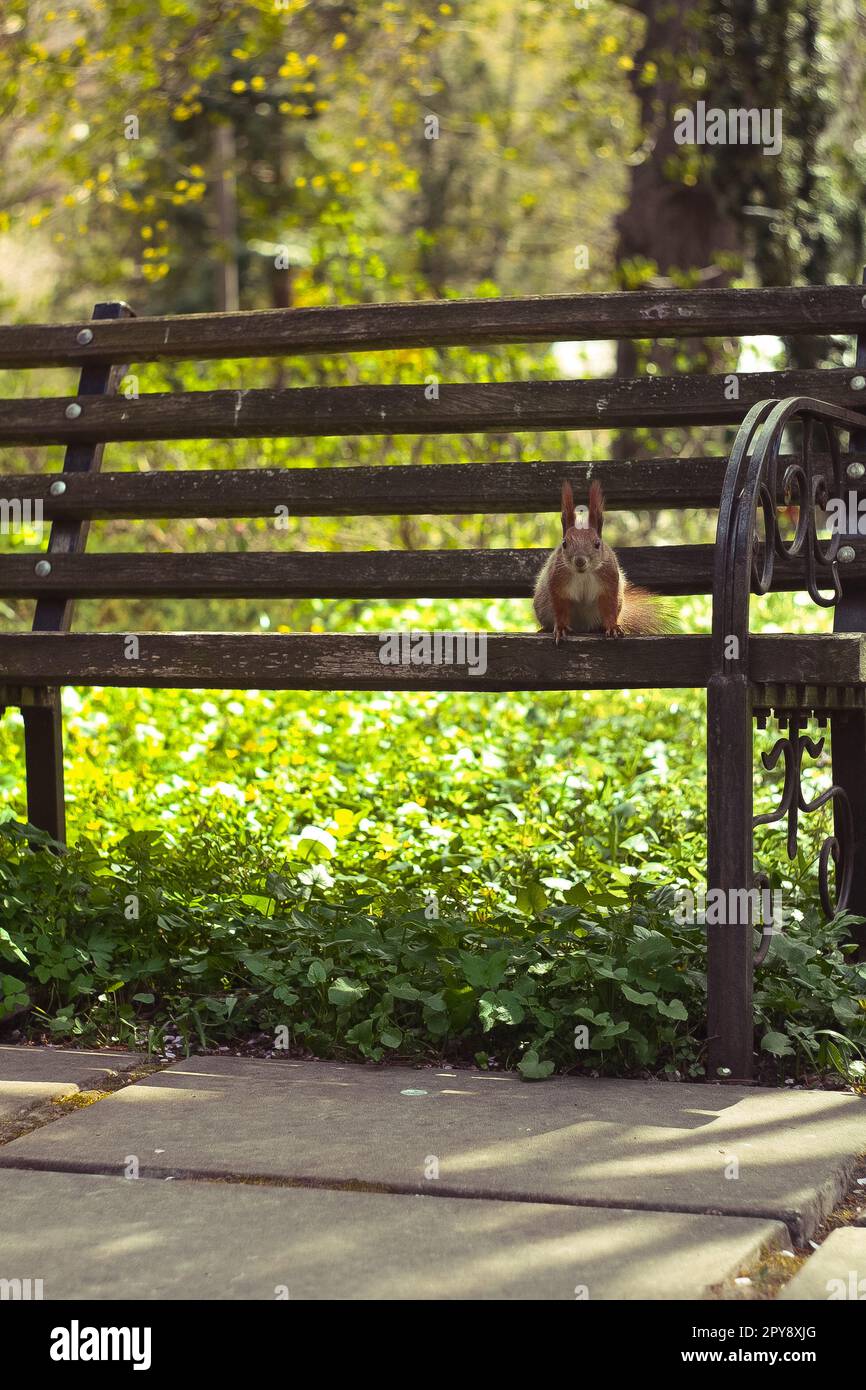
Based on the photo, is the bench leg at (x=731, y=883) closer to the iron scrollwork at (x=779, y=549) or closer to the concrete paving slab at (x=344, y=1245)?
the iron scrollwork at (x=779, y=549)

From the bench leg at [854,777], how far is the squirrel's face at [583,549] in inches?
27.8

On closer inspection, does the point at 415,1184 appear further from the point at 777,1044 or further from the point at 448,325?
the point at 448,325

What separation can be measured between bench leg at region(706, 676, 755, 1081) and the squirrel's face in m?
0.71

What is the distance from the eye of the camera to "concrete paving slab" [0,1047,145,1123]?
3.19 meters

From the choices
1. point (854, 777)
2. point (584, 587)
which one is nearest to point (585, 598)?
point (584, 587)

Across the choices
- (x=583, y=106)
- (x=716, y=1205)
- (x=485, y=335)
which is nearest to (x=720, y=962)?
(x=716, y=1205)

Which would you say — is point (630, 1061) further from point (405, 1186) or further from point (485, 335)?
point (485, 335)

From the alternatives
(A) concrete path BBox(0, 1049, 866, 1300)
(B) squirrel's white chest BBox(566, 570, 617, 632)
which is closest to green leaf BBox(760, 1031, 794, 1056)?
(A) concrete path BBox(0, 1049, 866, 1300)

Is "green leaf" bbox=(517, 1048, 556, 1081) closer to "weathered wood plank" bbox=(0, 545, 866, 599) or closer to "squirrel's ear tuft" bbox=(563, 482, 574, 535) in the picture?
"squirrel's ear tuft" bbox=(563, 482, 574, 535)

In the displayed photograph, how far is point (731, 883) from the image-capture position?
128 inches

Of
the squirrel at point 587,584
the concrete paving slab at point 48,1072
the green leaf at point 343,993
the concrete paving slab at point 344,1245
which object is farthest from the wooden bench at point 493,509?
the concrete paving slab at point 48,1072

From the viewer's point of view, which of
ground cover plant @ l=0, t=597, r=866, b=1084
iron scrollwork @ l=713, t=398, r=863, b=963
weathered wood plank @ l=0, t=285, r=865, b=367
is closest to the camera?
iron scrollwork @ l=713, t=398, r=863, b=963

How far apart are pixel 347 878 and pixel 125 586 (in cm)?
110

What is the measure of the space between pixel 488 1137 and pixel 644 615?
5.33 feet
